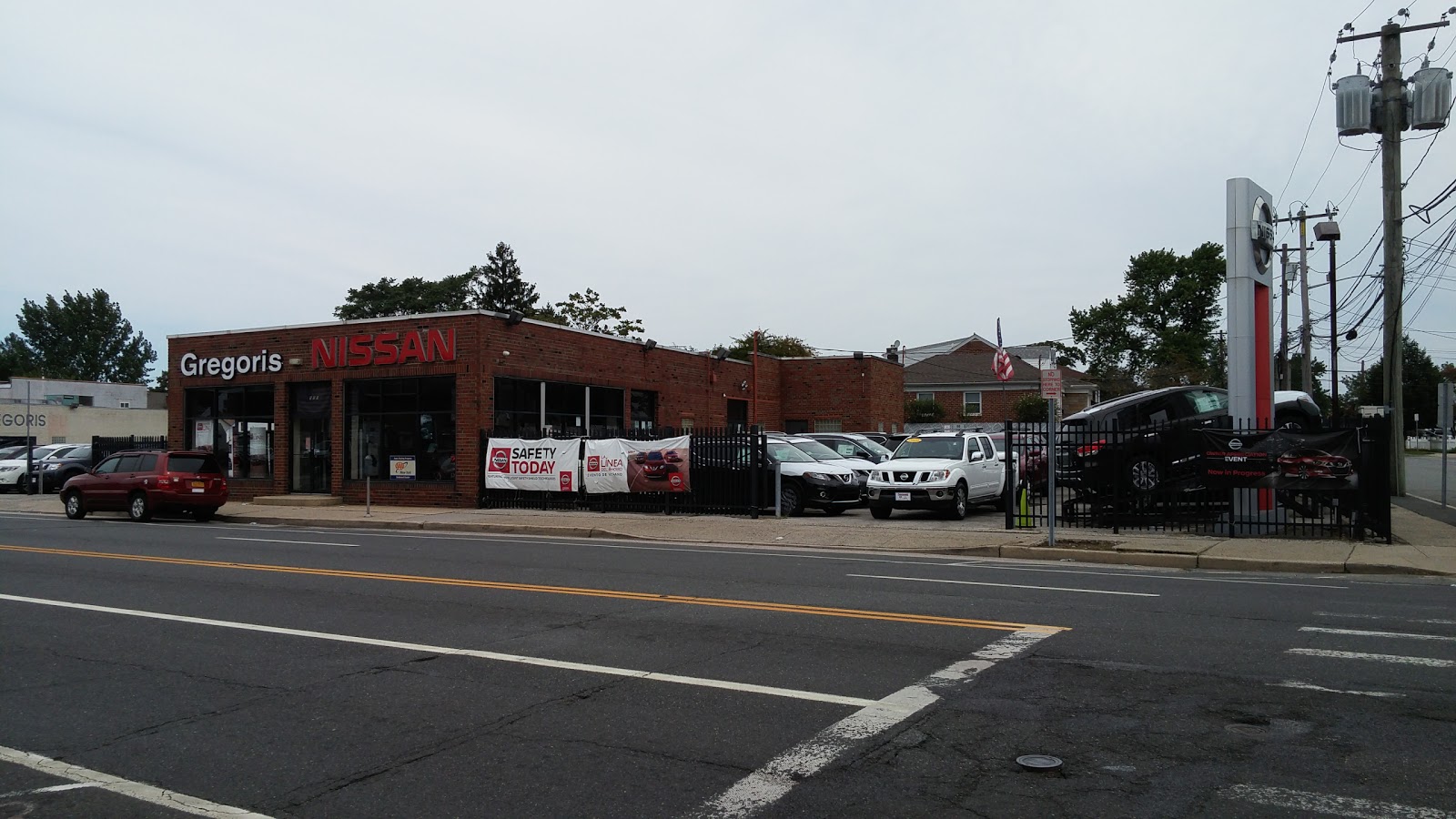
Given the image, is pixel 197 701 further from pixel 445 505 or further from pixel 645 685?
pixel 445 505

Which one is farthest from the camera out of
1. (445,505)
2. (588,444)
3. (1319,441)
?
(445,505)

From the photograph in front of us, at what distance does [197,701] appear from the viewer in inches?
267

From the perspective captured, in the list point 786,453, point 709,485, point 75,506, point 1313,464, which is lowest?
point 75,506

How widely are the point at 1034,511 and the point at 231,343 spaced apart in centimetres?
2262

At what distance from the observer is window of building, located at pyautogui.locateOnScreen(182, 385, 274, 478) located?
29188 mm

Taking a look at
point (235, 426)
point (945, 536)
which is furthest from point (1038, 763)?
point (235, 426)

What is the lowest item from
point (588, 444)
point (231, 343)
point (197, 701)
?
point (197, 701)

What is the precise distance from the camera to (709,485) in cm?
2225

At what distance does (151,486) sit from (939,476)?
17316 mm

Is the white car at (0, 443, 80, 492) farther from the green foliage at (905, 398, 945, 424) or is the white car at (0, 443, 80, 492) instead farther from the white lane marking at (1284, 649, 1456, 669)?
the green foliage at (905, 398, 945, 424)

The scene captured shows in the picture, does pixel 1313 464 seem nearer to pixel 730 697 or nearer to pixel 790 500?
pixel 790 500

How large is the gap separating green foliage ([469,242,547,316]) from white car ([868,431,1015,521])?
6627cm

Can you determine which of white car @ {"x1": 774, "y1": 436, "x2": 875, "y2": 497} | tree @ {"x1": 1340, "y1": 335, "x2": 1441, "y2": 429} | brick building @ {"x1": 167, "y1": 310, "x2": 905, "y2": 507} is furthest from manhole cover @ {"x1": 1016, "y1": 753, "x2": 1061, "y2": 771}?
tree @ {"x1": 1340, "y1": 335, "x2": 1441, "y2": 429}

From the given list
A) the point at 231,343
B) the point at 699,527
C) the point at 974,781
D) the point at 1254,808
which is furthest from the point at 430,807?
the point at 231,343
